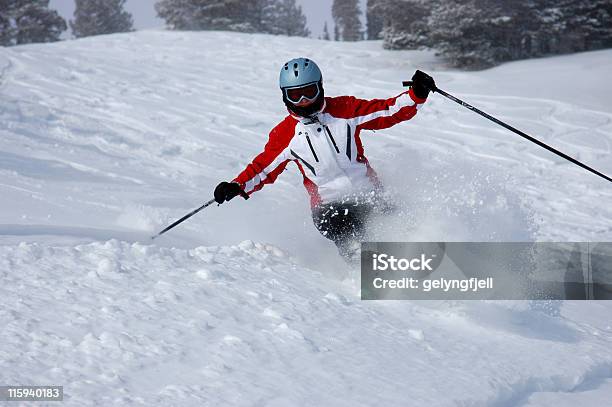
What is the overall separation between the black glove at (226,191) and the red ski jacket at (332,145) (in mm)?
120

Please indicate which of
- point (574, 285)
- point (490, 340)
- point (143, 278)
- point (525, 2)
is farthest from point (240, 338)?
point (525, 2)

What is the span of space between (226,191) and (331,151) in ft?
3.24

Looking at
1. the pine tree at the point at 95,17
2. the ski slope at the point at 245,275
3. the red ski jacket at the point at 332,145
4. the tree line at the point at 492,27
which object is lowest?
the ski slope at the point at 245,275

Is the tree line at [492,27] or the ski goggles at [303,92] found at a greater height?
the tree line at [492,27]

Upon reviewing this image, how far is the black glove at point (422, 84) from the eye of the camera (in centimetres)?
493

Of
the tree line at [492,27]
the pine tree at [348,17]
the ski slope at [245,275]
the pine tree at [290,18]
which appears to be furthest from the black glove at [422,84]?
the pine tree at [348,17]

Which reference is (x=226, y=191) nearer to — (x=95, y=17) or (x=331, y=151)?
(x=331, y=151)

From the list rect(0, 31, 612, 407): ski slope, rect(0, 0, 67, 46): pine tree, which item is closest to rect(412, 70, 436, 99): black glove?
rect(0, 31, 612, 407): ski slope

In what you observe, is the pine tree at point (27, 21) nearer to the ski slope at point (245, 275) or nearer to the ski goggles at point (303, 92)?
the ski slope at point (245, 275)

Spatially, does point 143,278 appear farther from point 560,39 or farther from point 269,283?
point 560,39

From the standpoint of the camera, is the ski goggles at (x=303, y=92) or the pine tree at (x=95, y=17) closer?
the ski goggles at (x=303, y=92)

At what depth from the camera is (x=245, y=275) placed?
427 centimetres

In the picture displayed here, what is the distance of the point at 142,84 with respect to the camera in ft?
49.7

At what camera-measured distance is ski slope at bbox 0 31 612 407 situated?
9.59 ft
